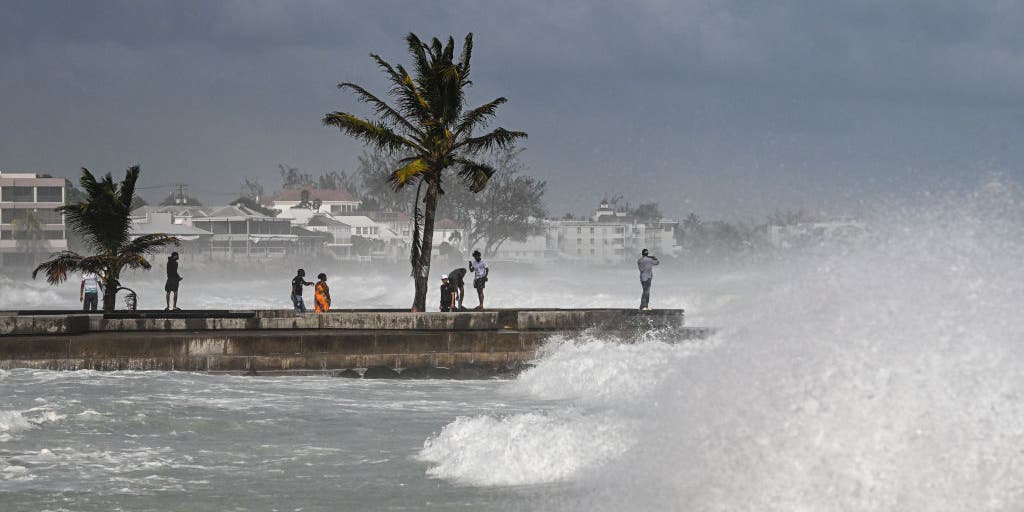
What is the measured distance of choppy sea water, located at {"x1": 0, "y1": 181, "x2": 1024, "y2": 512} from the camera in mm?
7520

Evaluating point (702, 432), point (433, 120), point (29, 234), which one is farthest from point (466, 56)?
point (29, 234)

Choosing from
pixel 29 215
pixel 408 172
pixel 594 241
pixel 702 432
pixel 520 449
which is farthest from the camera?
pixel 594 241

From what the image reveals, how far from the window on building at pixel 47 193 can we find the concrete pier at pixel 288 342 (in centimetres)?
8493

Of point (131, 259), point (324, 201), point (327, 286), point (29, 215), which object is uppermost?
point (324, 201)

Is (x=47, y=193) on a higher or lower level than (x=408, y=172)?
higher

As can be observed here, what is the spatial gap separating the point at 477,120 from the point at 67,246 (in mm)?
87299

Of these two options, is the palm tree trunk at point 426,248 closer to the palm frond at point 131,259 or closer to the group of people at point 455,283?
the group of people at point 455,283

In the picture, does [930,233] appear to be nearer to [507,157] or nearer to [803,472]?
[803,472]

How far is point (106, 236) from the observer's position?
22000 mm

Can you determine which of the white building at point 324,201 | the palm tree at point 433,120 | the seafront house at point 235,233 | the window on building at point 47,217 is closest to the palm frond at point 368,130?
the palm tree at point 433,120

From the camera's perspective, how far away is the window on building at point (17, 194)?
98062mm

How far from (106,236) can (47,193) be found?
8323 centimetres

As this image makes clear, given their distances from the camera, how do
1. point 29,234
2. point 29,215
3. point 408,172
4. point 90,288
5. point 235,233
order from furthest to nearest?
1. point 235,233
2. point 29,215
3. point 29,234
4. point 90,288
5. point 408,172

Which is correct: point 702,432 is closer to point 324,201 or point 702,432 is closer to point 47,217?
point 47,217
